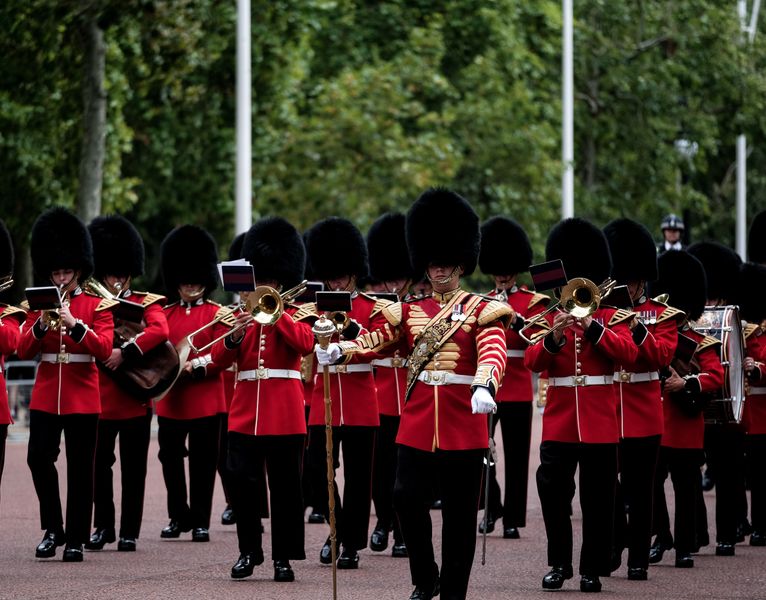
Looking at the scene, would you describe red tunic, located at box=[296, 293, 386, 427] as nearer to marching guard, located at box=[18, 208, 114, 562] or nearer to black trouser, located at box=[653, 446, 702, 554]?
marching guard, located at box=[18, 208, 114, 562]

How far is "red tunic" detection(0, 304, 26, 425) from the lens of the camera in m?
9.38

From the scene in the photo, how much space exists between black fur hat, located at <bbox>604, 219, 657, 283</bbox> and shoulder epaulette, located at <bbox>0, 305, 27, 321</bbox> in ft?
10.7

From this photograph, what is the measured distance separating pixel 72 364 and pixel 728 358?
3745mm

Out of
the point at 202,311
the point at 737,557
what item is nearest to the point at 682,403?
the point at 737,557

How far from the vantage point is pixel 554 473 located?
8977mm

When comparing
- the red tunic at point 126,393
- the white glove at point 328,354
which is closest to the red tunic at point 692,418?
the white glove at point 328,354

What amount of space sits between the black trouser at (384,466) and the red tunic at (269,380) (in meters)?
1.60

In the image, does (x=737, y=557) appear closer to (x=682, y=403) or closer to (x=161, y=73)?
(x=682, y=403)

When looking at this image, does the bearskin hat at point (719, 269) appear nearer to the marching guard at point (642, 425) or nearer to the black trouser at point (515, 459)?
the black trouser at point (515, 459)

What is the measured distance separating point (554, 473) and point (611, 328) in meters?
0.79

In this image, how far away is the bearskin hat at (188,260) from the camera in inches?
447

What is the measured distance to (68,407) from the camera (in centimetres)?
983

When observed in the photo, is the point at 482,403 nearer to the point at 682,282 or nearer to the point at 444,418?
the point at 444,418

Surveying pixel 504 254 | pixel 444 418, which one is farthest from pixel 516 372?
pixel 444 418
